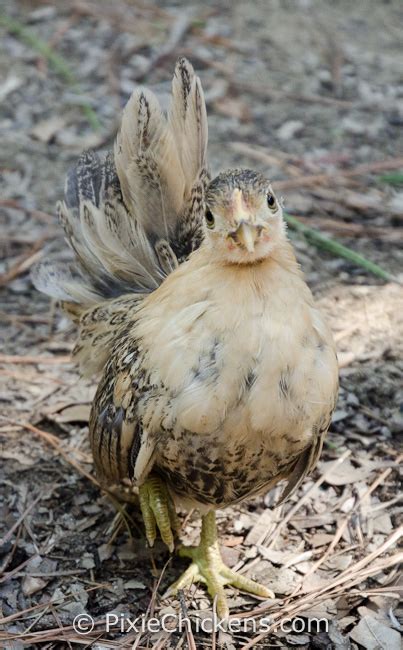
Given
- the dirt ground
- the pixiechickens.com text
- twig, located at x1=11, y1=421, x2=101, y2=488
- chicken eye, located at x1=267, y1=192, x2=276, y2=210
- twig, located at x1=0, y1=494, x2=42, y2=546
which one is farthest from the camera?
twig, located at x1=11, y1=421, x2=101, y2=488

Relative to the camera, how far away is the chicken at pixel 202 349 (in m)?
2.71

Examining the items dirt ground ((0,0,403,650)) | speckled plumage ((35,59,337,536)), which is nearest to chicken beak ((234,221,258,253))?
speckled plumage ((35,59,337,536))

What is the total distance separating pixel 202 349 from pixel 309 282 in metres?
2.18

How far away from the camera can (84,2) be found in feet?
24.2

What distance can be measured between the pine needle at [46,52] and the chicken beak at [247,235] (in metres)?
3.80

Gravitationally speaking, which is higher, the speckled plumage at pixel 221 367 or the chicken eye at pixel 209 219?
the chicken eye at pixel 209 219

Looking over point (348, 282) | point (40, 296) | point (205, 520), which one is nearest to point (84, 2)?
point (40, 296)

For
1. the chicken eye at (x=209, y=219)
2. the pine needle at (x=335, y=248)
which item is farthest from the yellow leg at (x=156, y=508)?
the pine needle at (x=335, y=248)

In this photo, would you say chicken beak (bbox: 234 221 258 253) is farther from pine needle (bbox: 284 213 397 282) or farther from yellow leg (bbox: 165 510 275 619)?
→ pine needle (bbox: 284 213 397 282)

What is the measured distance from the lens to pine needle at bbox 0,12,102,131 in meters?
6.34

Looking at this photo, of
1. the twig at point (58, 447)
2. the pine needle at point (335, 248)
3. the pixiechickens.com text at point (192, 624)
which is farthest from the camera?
the pine needle at point (335, 248)

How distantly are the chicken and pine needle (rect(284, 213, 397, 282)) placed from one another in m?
1.50

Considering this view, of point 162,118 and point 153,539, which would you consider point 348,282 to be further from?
point 153,539

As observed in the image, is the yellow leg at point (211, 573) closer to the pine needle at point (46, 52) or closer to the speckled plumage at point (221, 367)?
the speckled plumage at point (221, 367)
